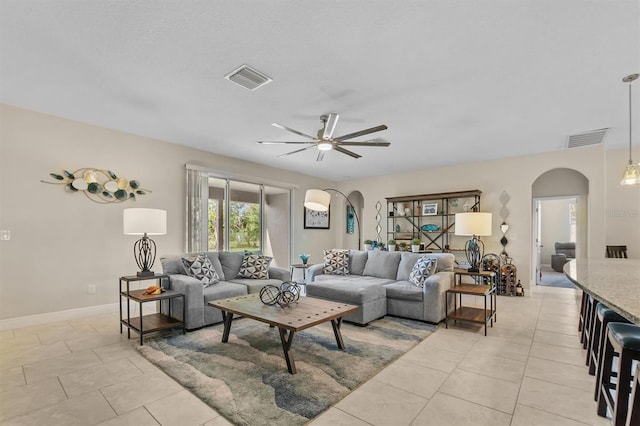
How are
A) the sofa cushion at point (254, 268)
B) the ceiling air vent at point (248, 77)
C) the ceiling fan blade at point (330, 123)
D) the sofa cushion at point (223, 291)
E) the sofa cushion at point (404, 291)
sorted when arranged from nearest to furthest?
the ceiling air vent at point (248, 77) < the ceiling fan blade at point (330, 123) < the sofa cushion at point (223, 291) < the sofa cushion at point (404, 291) < the sofa cushion at point (254, 268)

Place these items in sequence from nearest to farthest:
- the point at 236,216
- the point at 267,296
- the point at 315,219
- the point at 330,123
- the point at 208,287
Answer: the point at 267,296, the point at 330,123, the point at 208,287, the point at 236,216, the point at 315,219

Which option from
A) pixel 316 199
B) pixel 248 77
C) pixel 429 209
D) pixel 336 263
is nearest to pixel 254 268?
pixel 336 263

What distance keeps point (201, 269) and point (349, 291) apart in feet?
6.57

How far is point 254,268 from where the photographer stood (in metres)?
4.75

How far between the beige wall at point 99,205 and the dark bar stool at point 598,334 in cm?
367

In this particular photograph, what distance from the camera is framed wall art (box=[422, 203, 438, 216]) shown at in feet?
22.8

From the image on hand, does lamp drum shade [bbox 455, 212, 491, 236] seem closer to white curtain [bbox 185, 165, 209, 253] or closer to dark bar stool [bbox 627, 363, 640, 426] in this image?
dark bar stool [bbox 627, 363, 640, 426]

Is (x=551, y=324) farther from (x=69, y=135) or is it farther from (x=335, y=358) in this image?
(x=69, y=135)

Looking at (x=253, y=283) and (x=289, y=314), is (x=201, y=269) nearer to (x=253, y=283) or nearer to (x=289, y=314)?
(x=253, y=283)

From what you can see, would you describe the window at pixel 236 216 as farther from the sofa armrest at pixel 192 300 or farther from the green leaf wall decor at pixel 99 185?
the sofa armrest at pixel 192 300

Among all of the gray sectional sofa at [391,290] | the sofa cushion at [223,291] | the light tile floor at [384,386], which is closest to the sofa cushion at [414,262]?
the gray sectional sofa at [391,290]

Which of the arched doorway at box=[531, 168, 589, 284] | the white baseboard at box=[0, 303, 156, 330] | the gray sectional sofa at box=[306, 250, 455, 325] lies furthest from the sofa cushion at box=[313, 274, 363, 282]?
the arched doorway at box=[531, 168, 589, 284]

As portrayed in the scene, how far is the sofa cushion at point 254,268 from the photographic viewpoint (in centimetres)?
473

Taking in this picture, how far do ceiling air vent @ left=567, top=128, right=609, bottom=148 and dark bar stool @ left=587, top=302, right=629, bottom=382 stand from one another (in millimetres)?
3276
